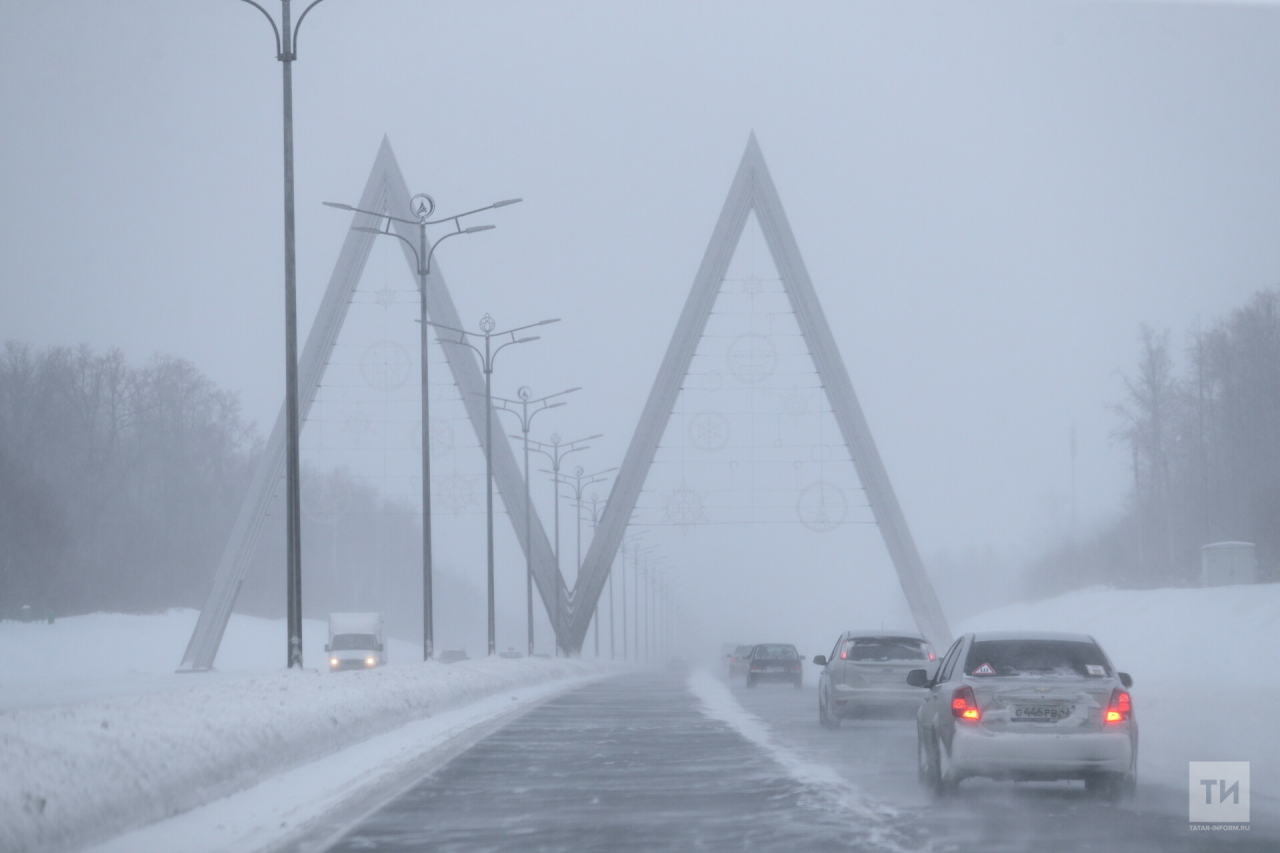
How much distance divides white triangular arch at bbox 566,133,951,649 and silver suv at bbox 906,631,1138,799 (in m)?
45.3

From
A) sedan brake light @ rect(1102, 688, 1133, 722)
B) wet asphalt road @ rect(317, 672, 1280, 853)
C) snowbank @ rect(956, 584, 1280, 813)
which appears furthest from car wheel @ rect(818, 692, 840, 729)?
sedan brake light @ rect(1102, 688, 1133, 722)

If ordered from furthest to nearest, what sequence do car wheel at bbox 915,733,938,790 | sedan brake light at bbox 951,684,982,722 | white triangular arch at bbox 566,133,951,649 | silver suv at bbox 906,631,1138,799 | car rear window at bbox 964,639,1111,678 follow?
white triangular arch at bbox 566,133,951,649, car wheel at bbox 915,733,938,790, car rear window at bbox 964,639,1111,678, sedan brake light at bbox 951,684,982,722, silver suv at bbox 906,631,1138,799

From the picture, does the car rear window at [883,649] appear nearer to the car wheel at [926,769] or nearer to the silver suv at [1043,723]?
the car wheel at [926,769]

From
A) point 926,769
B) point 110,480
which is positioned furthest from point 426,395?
point 110,480

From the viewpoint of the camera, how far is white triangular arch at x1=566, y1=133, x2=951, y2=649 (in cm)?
5991

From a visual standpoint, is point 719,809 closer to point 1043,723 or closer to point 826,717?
point 1043,723

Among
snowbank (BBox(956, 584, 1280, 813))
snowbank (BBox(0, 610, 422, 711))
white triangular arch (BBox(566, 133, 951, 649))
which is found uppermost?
white triangular arch (BBox(566, 133, 951, 649))

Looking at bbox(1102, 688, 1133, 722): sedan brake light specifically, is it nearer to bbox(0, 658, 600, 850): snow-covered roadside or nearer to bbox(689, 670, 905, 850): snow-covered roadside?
bbox(689, 670, 905, 850): snow-covered roadside

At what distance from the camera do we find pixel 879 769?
1647 centimetres

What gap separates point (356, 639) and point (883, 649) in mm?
38176

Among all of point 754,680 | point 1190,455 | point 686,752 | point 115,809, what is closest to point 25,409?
point 754,680

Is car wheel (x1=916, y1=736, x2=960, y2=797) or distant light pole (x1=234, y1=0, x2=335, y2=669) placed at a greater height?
distant light pole (x1=234, y1=0, x2=335, y2=669)

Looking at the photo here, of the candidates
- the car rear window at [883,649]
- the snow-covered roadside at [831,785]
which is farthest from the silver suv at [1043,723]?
the car rear window at [883,649]

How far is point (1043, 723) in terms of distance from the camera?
13016 mm
